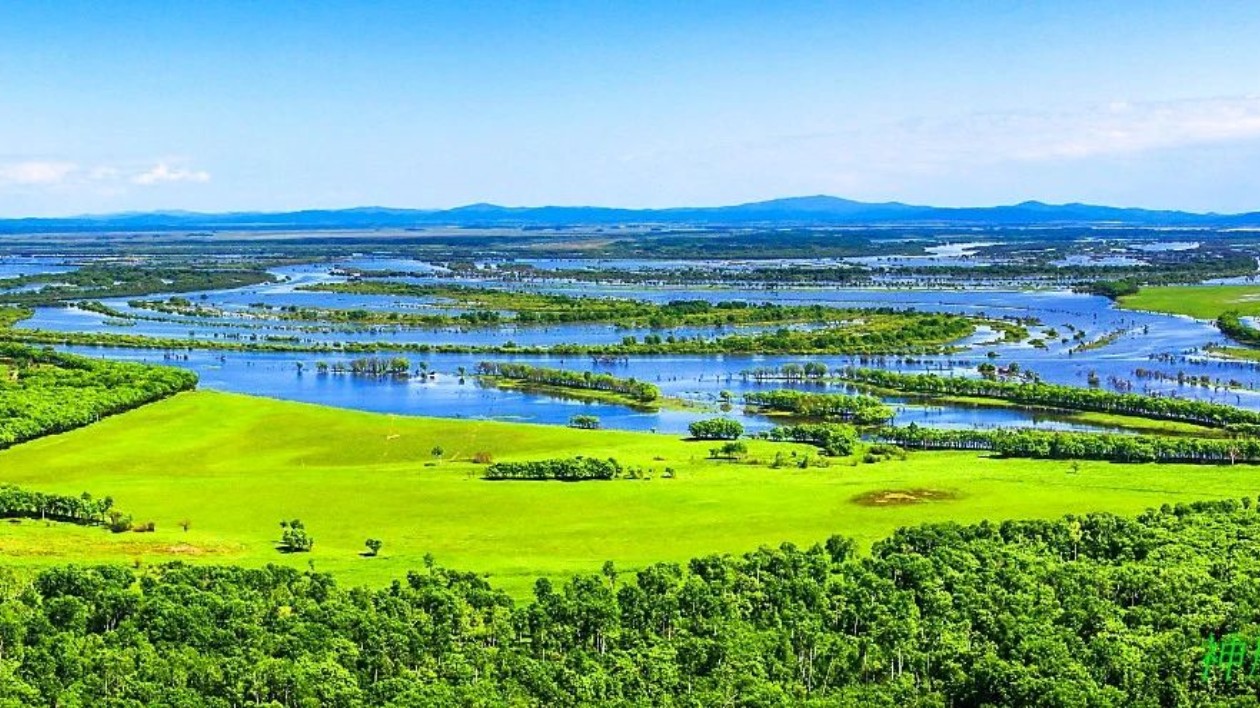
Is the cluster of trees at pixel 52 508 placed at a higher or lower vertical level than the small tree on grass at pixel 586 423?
higher

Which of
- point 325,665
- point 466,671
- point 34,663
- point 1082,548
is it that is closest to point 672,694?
point 466,671

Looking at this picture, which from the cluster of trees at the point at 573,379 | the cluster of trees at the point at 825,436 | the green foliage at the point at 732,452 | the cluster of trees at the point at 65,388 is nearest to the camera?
the green foliage at the point at 732,452

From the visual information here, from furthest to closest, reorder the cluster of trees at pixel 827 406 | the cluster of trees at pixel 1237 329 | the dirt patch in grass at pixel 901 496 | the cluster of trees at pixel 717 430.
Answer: the cluster of trees at pixel 1237 329 → the cluster of trees at pixel 827 406 → the cluster of trees at pixel 717 430 → the dirt patch in grass at pixel 901 496

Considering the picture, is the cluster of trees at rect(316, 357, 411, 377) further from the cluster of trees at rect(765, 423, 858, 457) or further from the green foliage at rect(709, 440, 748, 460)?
the green foliage at rect(709, 440, 748, 460)

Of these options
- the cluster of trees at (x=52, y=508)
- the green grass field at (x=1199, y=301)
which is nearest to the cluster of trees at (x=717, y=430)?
the cluster of trees at (x=52, y=508)

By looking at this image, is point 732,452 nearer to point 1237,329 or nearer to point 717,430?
point 717,430

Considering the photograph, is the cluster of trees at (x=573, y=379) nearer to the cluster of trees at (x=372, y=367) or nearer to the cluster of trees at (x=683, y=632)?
the cluster of trees at (x=372, y=367)

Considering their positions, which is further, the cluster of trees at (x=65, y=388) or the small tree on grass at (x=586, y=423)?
the small tree on grass at (x=586, y=423)
